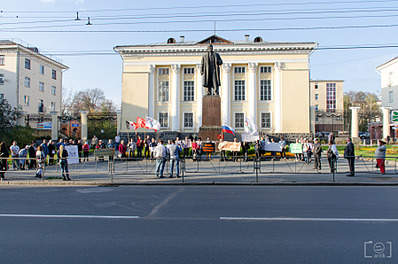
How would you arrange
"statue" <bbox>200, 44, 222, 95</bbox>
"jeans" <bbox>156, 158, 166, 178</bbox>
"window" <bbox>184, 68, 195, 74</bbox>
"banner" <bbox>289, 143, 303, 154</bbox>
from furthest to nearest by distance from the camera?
"window" <bbox>184, 68, 195, 74</bbox> < "statue" <bbox>200, 44, 222, 95</bbox> < "banner" <bbox>289, 143, 303, 154</bbox> < "jeans" <bbox>156, 158, 166, 178</bbox>

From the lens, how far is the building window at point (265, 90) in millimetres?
45125

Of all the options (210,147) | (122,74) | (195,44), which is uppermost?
(195,44)

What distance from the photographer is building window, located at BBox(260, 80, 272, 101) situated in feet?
148

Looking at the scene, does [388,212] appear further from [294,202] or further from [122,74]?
[122,74]

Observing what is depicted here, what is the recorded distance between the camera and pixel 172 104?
45.5 m

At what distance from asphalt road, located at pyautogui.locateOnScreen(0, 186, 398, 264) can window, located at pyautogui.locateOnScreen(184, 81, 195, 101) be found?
1438 inches

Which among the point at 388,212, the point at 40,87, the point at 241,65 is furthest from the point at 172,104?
the point at 388,212

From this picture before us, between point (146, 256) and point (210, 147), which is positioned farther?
point (210, 147)

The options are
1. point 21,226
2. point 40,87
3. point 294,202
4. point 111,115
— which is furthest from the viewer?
point 40,87

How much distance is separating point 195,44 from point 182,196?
37.3m

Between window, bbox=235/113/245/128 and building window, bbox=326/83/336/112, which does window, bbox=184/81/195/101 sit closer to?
window, bbox=235/113/245/128

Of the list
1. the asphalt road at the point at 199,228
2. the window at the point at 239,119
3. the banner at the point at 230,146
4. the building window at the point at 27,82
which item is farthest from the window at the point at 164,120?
the asphalt road at the point at 199,228

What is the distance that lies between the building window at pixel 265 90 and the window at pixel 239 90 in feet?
8.88

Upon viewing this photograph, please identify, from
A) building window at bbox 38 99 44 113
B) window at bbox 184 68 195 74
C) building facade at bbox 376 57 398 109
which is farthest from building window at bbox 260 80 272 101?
building window at bbox 38 99 44 113
